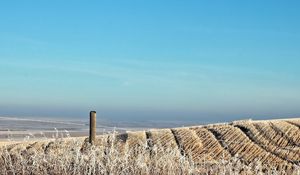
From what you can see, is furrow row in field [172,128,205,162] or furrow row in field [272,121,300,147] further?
furrow row in field [272,121,300,147]

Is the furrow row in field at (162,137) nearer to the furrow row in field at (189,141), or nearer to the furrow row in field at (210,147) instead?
the furrow row in field at (189,141)

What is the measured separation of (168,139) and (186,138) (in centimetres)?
56

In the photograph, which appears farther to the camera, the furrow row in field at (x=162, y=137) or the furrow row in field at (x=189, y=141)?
the furrow row in field at (x=162, y=137)

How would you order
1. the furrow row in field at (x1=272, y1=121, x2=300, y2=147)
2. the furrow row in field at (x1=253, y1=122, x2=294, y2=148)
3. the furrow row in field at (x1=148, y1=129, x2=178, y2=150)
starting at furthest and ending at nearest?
the furrow row in field at (x1=148, y1=129, x2=178, y2=150), the furrow row in field at (x1=272, y1=121, x2=300, y2=147), the furrow row in field at (x1=253, y1=122, x2=294, y2=148)

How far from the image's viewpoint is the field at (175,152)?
32.7ft

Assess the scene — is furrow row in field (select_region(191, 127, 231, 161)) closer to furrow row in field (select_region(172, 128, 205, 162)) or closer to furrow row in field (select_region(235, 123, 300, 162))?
furrow row in field (select_region(172, 128, 205, 162))

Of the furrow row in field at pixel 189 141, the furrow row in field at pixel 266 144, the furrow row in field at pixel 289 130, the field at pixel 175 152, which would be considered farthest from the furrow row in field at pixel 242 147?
the furrow row in field at pixel 289 130

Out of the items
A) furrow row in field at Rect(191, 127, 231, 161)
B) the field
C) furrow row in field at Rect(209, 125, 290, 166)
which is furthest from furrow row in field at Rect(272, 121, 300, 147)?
furrow row in field at Rect(191, 127, 231, 161)

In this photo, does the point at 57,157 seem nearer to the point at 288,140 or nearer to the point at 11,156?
the point at 11,156

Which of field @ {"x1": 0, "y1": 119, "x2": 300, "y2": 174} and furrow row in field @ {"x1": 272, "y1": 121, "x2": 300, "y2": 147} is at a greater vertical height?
furrow row in field @ {"x1": 272, "y1": 121, "x2": 300, "y2": 147}

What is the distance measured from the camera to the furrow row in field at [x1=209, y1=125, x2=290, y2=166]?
1648 centimetres

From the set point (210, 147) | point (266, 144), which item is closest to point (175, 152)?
point (210, 147)

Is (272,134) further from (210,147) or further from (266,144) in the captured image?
(210,147)

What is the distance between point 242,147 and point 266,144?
0.77 metres
